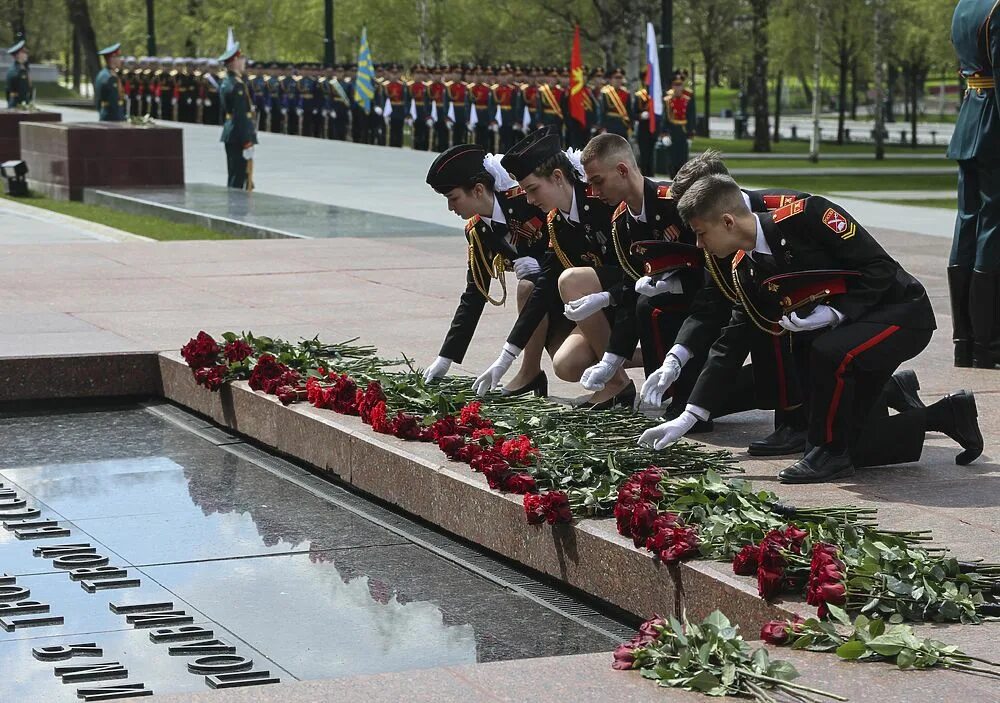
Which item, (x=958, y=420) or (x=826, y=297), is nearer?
(x=826, y=297)

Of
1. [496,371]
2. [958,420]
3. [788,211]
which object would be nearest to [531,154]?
[496,371]

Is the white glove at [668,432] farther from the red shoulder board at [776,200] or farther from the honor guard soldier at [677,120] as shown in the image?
the honor guard soldier at [677,120]

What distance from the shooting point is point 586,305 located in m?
6.59

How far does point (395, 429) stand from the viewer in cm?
640

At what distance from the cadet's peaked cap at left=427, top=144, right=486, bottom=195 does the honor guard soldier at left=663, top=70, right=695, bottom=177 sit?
848 inches

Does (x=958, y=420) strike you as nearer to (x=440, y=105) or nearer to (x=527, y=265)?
(x=527, y=265)

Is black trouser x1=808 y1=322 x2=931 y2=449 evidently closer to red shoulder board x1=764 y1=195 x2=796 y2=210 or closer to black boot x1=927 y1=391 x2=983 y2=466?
black boot x1=927 y1=391 x2=983 y2=466

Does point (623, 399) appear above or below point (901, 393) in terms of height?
below

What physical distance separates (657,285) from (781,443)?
0.77 metres

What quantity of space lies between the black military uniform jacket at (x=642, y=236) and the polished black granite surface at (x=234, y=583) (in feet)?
3.83

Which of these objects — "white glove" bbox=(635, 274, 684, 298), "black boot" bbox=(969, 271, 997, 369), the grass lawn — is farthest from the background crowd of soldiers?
"white glove" bbox=(635, 274, 684, 298)

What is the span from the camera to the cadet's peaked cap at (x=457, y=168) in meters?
6.86

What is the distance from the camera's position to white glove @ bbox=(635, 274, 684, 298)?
21.0 feet

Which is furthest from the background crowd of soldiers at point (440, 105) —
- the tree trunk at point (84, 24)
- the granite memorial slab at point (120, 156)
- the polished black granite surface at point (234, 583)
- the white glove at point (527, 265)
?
the polished black granite surface at point (234, 583)
